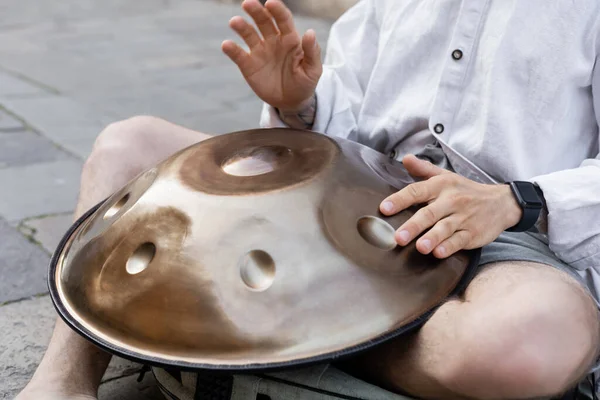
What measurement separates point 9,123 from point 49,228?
3.76 feet

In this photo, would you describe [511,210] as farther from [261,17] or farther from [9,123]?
[9,123]

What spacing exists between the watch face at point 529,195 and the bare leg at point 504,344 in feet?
0.42

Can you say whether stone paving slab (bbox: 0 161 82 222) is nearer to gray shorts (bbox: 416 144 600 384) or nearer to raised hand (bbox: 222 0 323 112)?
raised hand (bbox: 222 0 323 112)

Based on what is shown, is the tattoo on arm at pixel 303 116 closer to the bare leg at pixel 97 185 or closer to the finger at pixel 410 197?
the bare leg at pixel 97 185

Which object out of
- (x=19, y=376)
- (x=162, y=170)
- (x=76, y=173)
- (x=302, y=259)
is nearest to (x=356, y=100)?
(x=162, y=170)

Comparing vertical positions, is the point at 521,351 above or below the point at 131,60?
above

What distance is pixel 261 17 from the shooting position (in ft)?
4.85

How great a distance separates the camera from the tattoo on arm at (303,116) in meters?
1.63

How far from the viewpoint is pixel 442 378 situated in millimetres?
1114

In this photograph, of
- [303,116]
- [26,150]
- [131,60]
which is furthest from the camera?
[131,60]

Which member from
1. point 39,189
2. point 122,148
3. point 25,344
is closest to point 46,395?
point 25,344

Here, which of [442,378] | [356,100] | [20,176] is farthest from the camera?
[20,176]

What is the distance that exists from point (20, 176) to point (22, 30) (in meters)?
3.07

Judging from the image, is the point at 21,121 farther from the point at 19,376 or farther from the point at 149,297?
the point at 149,297
